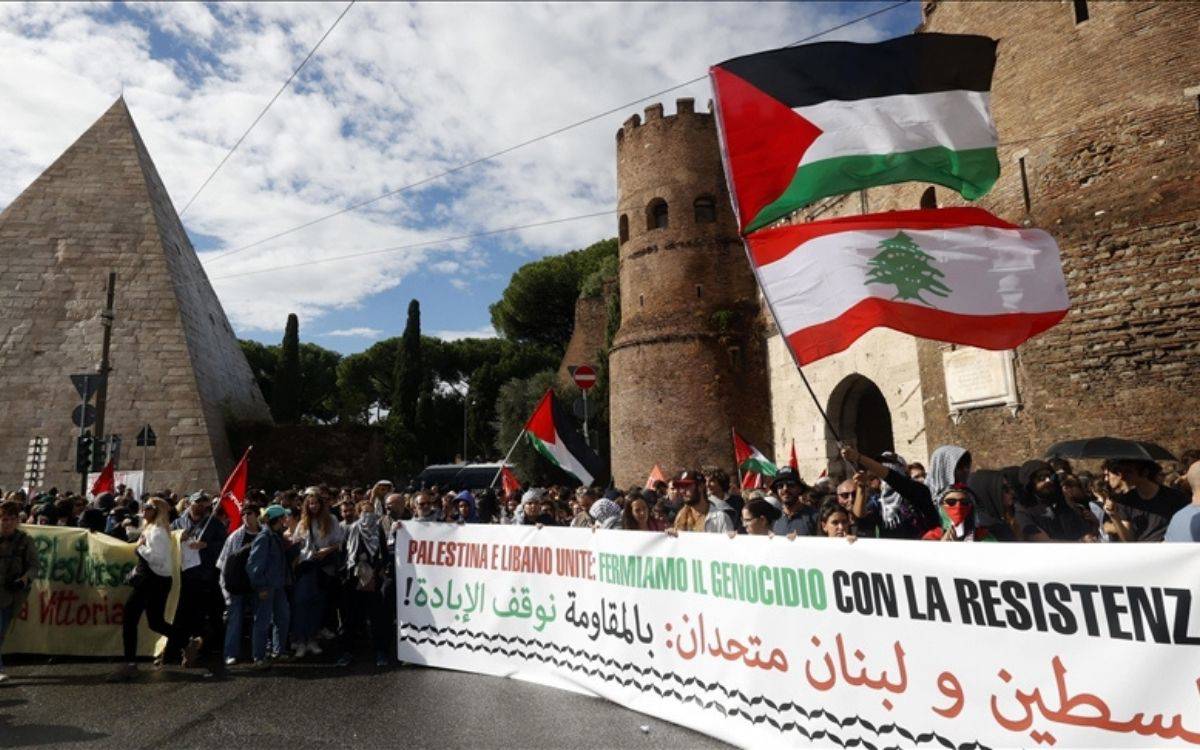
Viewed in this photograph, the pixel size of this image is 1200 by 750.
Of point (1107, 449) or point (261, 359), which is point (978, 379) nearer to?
point (1107, 449)

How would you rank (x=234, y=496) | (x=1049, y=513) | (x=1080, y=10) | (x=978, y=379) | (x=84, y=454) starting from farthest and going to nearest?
(x=84, y=454)
(x=978, y=379)
(x=1080, y=10)
(x=234, y=496)
(x=1049, y=513)

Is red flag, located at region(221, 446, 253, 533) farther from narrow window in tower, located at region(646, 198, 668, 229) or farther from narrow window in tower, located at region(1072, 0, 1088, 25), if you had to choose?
narrow window in tower, located at region(646, 198, 668, 229)

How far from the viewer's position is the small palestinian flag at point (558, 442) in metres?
9.17

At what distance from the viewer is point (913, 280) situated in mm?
4102

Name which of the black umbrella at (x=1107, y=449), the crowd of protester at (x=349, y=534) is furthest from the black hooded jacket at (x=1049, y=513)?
the black umbrella at (x=1107, y=449)

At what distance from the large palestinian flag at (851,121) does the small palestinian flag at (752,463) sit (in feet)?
24.1

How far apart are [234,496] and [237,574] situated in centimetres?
193

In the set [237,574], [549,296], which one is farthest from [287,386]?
[237,574]

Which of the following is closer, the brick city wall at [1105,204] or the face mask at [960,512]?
the face mask at [960,512]

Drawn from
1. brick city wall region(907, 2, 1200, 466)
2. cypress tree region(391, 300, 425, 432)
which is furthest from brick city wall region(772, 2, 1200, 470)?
cypress tree region(391, 300, 425, 432)

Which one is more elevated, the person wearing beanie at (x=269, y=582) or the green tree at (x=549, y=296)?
the green tree at (x=549, y=296)

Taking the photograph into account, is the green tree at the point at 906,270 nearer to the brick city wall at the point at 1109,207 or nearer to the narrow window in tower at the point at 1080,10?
the brick city wall at the point at 1109,207

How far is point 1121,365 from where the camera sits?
9.73 m

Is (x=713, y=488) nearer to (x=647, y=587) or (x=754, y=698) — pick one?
(x=647, y=587)
